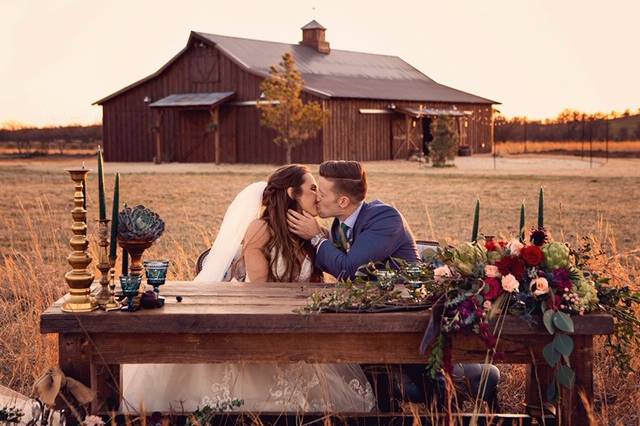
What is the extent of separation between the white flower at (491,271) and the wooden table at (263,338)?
0.20 metres

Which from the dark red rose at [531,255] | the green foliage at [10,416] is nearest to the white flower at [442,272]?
the dark red rose at [531,255]

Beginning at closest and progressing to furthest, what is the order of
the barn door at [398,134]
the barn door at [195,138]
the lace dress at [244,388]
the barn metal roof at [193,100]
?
the lace dress at [244,388], the barn metal roof at [193,100], the barn door at [195,138], the barn door at [398,134]

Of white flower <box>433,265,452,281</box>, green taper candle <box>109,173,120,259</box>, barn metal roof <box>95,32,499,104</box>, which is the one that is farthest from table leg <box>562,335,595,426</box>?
barn metal roof <box>95,32,499,104</box>

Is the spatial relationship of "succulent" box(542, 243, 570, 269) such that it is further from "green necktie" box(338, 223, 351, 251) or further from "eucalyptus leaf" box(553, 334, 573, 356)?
"green necktie" box(338, 223, 351, 251)

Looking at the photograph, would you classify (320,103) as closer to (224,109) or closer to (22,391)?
(224,109)

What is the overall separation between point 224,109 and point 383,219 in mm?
→ 34411

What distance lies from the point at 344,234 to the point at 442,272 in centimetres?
120

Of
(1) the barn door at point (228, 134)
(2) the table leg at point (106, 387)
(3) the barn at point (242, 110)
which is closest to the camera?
(2) the table leg at point (106, 387)

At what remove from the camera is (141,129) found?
41.6 metres

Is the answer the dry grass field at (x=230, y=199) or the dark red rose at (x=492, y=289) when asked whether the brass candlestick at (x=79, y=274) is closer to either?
the dark red rose at (x=492, y=289)

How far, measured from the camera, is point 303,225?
484 cm

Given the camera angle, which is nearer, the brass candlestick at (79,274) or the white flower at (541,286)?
the white flower at (541,286)

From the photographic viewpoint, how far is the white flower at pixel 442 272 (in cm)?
386

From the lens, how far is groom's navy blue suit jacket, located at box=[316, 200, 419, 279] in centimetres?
471
